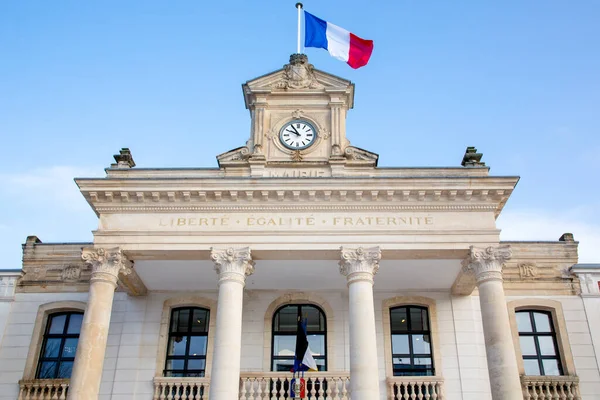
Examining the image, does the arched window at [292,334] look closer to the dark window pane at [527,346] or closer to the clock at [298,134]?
the clock at [298,134]

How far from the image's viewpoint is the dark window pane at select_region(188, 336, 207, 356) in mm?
20109

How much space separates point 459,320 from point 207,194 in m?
9.29

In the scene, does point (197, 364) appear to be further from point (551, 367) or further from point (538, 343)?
point (551, 367)

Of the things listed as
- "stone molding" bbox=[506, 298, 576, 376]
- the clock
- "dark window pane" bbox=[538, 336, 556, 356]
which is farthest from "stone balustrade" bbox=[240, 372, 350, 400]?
the clock

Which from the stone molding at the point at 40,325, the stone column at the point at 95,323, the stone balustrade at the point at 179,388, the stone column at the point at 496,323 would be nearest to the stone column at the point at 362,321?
the stone column at the point at 496,323

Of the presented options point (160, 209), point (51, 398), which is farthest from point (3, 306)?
point (160, 209)

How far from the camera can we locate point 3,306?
20.9 metres

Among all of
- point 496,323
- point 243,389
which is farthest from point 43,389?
point 496,323

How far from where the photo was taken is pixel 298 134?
20.0 m

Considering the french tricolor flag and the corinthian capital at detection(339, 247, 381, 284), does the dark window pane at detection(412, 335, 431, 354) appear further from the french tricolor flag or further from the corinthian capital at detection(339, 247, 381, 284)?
the french tricolor flag

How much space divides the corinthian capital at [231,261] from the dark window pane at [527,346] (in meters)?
9.76

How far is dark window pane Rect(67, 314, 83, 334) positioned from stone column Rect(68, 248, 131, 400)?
436 centimetres

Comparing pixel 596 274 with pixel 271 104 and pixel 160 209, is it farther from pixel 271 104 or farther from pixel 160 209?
pixel 160 209

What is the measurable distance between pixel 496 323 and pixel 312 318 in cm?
659
